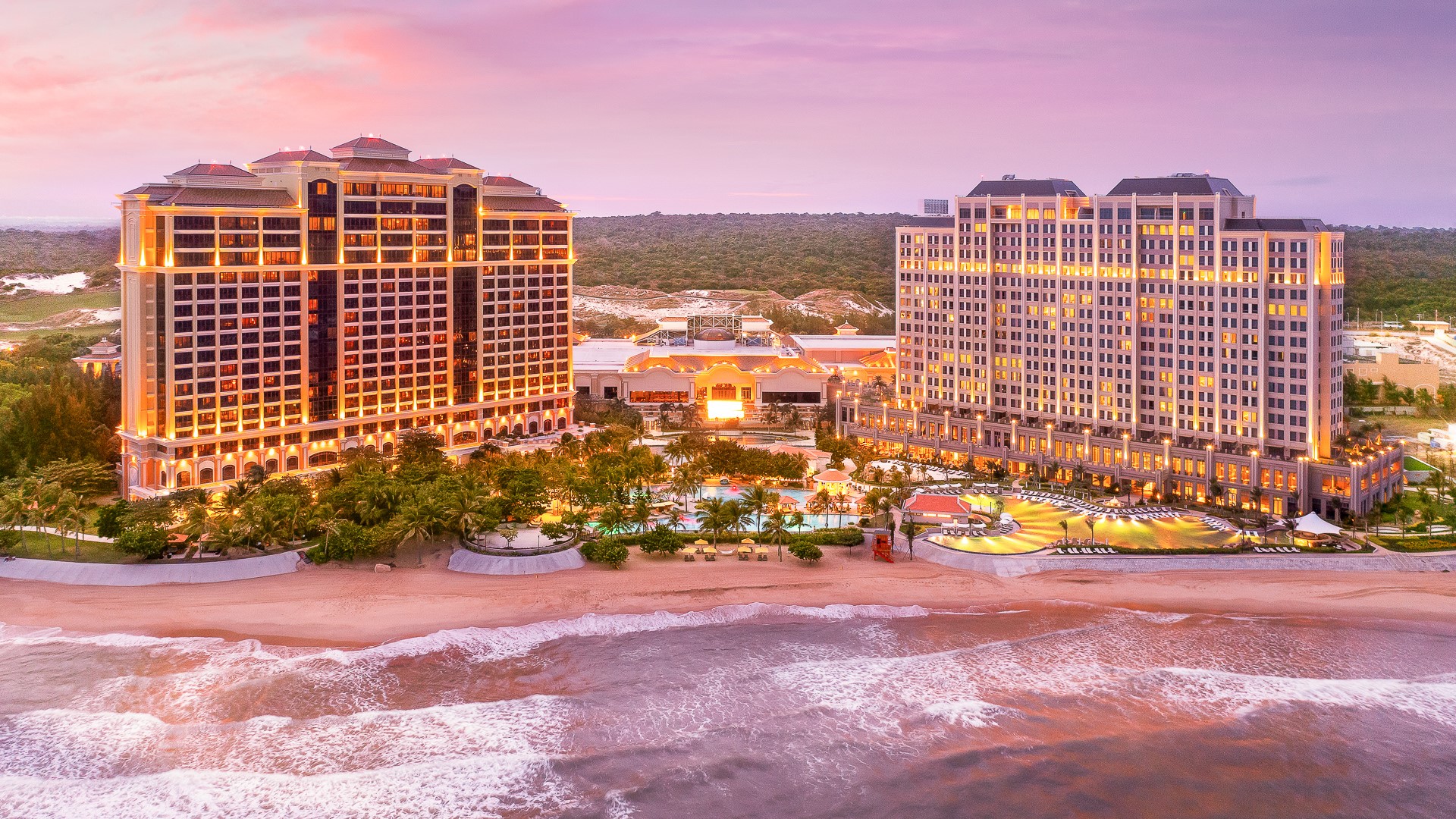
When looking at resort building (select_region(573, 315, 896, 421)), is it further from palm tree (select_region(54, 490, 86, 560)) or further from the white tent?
palm tree (select_region(54, 490, 86, 560))

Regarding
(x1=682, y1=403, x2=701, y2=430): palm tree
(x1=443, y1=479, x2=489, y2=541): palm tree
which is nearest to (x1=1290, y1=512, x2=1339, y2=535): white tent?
(x1=443, y1=479, x2=489, y2=541): palm tree

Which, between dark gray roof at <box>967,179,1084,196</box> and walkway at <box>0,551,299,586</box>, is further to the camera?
dark gray roof at <box>967,179,1084,196</box>

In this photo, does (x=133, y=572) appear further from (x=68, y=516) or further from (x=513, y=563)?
(x=513, y=563)

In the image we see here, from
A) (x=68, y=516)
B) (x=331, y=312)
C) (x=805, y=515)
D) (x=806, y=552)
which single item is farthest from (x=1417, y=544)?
(x=68, y=516)

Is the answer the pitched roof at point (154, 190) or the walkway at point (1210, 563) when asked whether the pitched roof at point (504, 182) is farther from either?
the walkway at point (1210, 563)

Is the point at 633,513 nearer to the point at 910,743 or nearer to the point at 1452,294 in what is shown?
the point at 910,743
